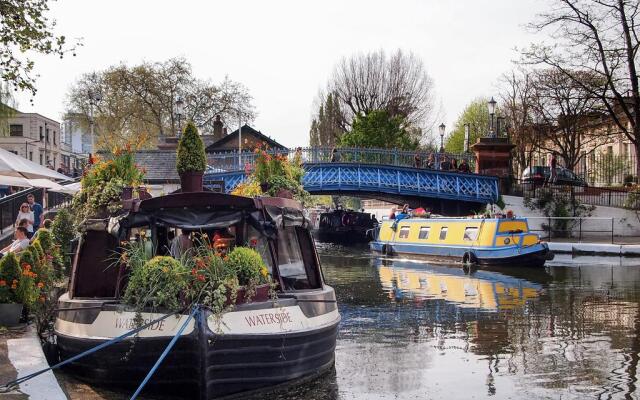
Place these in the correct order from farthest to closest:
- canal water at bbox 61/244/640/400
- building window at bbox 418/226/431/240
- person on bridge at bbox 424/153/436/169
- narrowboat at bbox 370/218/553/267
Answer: person on bridge at bbox 424/153/436/169 → building window at bbox 418/226/431/240 → narrowboat at bbox 370/218/553/267 → canal water at bbox 61/244/640/400

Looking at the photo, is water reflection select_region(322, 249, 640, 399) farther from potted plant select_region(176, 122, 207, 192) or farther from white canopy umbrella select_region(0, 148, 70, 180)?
white canopy umbrella select_region(0, 148, 70, 180)

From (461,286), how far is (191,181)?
1457 cm

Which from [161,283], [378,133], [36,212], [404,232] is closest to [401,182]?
[404,232]

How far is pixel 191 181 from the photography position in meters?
11.2

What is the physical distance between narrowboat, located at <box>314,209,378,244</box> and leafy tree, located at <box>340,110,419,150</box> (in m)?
5.13

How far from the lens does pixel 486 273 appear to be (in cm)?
2841


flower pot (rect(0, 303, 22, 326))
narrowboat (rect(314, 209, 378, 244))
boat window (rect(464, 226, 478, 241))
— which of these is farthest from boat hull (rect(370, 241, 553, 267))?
flower pot (rect(0, 303, 22, 326))

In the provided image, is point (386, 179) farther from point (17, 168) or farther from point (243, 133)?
point (17, 168)

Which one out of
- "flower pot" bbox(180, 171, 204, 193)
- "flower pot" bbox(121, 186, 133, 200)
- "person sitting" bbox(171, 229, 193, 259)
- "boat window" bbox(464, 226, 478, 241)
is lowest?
"boat window" bbox(464, 226, 478, 241)

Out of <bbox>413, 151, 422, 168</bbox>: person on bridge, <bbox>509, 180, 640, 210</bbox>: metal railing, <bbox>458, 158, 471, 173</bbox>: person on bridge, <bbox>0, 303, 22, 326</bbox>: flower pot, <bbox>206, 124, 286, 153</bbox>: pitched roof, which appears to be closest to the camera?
<bbox>0, 303, 22, 326</bbox>: flower pot

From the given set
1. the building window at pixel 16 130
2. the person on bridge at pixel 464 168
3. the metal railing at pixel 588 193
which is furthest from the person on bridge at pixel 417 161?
the building window at pixel 16 130

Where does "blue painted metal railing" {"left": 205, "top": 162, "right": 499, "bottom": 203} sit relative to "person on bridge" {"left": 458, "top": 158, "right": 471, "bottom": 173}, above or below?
below

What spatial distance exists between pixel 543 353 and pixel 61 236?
10846 mm

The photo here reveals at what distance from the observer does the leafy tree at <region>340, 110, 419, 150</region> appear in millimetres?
56906
